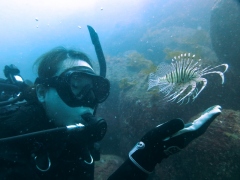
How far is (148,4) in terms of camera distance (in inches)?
1335

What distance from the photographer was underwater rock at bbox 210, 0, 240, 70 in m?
6.68

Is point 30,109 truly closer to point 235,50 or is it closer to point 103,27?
point 235,50

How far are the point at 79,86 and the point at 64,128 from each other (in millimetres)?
944

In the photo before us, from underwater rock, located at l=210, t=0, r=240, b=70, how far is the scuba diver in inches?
225

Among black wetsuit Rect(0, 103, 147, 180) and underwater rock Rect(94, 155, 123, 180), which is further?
underwater rock Rect(94, 155, 123, 180)

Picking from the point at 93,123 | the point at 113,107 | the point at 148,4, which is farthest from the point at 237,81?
the point at 148,4

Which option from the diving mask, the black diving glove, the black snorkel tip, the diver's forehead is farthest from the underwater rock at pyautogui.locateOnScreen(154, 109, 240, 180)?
the diver's forehead

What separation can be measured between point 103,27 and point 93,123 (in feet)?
215

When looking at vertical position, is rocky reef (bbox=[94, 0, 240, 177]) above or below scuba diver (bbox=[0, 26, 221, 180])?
below

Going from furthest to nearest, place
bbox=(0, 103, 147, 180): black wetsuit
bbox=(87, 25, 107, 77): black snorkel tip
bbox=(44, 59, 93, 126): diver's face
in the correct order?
1. bbox=(87, 25, 107, 77): black snorkel tip
2. bbox=(44, 59, 93, 126): diver's face
3. bbox=(0, 103, 147, 180): black wetsuit

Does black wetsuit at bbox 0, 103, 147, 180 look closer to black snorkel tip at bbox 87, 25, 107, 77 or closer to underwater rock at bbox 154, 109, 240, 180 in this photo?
black snorkel tip at bbox 87, 25, 107, 77

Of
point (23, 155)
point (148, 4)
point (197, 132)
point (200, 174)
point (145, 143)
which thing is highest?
point (148, 4)

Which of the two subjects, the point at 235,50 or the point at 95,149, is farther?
the point at 235,50

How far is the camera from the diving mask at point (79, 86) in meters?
2.60
